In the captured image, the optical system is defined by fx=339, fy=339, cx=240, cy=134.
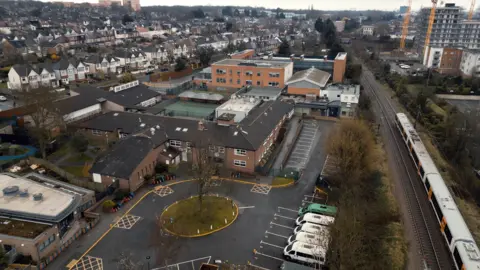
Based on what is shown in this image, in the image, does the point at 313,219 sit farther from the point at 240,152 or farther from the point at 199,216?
the point at 240,152

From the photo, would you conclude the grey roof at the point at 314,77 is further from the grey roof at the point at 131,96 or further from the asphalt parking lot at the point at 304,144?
the grey roof at the point at 131,96

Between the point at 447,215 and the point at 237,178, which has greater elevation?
the point at 447,215

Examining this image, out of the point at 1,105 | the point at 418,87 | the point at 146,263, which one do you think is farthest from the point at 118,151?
the point at 418,87

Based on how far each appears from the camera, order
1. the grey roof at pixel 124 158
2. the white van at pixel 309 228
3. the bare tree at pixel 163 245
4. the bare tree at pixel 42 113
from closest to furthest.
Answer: the bare tree at pixel 163 245, the white van at pixel 309 228, the grey roof at pixel 124 158, the bare tree at pixel 42 113

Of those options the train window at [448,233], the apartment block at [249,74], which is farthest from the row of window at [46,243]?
the apartment block at [249,74]

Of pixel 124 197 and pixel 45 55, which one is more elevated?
pixel 45 55

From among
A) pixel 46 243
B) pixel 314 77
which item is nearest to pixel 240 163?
Result: pixel 46 243

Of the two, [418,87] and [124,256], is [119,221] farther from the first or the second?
[418,87]
